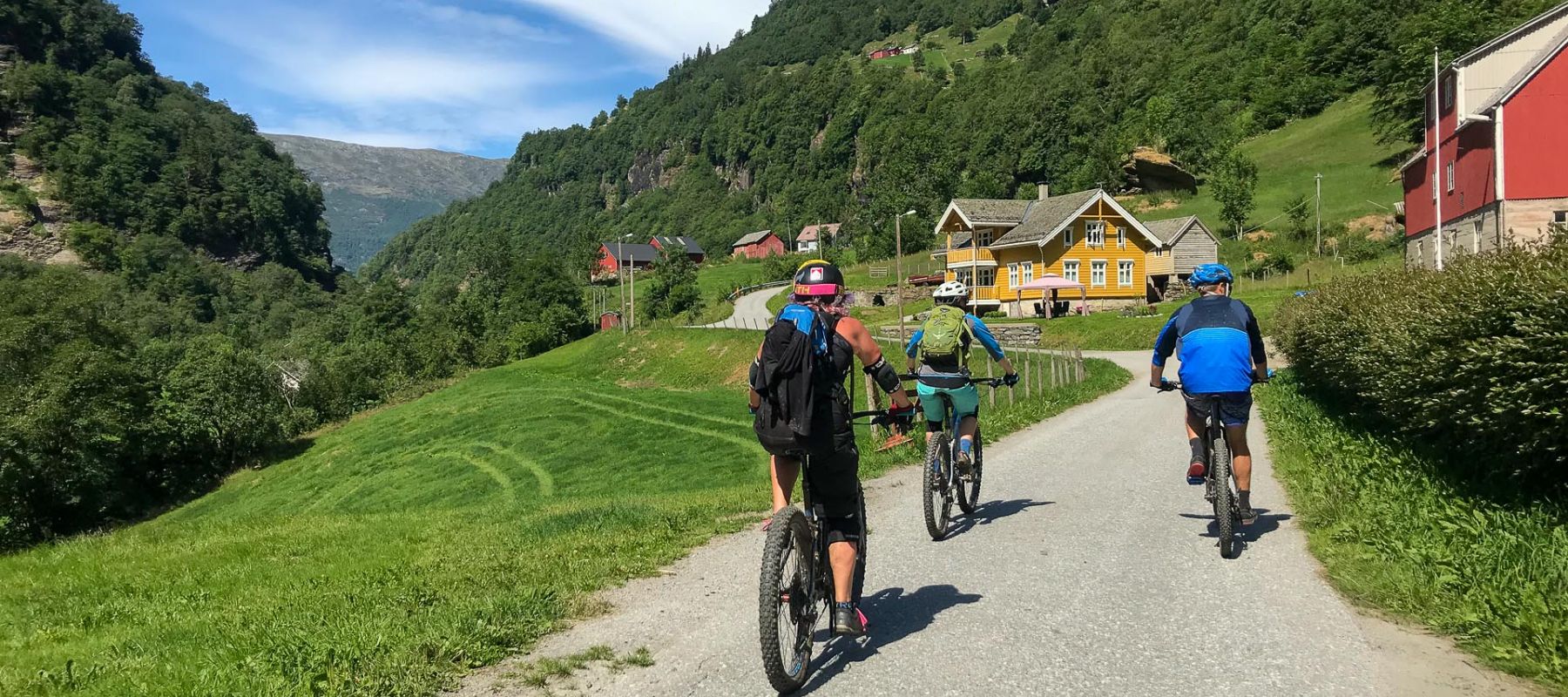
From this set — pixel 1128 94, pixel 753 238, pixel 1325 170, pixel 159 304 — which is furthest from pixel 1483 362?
pixel 753 238

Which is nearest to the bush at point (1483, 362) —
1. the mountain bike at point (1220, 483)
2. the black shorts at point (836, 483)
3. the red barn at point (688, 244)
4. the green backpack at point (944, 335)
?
the mountain bike at point (1220, 483)

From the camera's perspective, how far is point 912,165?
11919 centimetres

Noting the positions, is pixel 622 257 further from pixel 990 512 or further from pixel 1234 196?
pixel 990 512

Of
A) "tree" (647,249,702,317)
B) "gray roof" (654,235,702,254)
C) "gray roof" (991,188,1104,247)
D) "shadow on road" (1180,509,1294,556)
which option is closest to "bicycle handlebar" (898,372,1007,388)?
"shadow on road" (1180,509,1294,556)

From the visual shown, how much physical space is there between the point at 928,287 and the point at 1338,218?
93.8 feet

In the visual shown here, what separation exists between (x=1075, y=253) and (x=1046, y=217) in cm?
346

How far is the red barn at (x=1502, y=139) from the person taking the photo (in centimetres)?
2841

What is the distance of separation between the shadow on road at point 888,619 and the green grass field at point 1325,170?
207ft

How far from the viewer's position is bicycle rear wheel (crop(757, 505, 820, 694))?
4281 mm

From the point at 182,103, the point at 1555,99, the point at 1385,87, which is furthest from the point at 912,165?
the point at 182,103

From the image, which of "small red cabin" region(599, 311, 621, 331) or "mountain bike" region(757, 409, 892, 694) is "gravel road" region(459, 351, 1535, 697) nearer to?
"mountain bike" region(757, 409, 892, 694)

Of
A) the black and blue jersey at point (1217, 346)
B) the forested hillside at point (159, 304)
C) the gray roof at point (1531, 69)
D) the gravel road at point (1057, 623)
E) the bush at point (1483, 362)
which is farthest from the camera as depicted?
the forested hillside at point (159, 304)

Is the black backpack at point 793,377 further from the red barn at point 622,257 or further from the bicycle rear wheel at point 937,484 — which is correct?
the red barn at point 622,257

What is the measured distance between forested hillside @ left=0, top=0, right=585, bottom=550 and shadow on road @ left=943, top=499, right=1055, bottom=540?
34.1 meters
